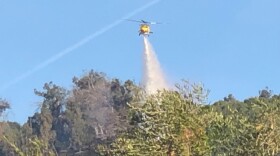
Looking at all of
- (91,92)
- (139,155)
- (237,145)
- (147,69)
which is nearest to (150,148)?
(139,155)

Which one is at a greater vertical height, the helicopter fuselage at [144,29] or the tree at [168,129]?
the helicopter fuselage at [144,29]

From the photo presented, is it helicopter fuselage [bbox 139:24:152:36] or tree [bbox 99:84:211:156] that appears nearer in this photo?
tree [bbox 99:84:211:156]

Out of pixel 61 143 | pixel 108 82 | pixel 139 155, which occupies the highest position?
pixel 108 82

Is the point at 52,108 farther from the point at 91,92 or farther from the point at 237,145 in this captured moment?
the point at 237,145

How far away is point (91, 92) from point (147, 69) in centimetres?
2918

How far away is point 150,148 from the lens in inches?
681

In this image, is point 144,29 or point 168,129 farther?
point 144,29

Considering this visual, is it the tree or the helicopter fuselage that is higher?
the helicopter fuselage

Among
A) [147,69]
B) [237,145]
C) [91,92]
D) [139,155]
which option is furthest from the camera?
[91,92]

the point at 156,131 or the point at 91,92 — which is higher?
the point at 91,92

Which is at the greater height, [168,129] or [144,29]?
[144,29]

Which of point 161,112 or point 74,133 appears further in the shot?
point 74,133

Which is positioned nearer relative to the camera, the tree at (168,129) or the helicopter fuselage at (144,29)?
the tree at (168,129)

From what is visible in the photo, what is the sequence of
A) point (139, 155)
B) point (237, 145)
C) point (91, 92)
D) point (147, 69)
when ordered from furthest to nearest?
point (91, 92) → point (147, 69) → point (237, 145) → point (139, 155)
